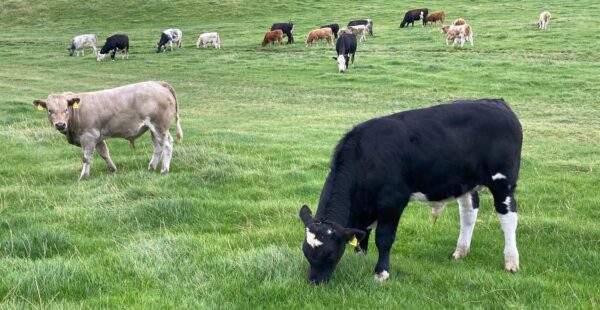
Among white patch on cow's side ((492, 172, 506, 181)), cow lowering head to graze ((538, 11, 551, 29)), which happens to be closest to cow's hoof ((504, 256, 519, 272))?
white patch on cow's side ((492, 172, 506, 181))

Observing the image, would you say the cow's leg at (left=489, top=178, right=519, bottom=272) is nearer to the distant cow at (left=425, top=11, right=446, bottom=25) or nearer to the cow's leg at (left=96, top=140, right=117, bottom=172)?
the cow's leg at (left=96, top=140, right=117, bottom=172)

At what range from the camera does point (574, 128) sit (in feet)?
52.5

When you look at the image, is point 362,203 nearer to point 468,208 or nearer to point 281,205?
point 468,208

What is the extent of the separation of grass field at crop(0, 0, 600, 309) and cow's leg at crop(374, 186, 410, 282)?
0.26 meters

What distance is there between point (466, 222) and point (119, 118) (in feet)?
22.9

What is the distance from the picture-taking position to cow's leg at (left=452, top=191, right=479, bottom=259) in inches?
250

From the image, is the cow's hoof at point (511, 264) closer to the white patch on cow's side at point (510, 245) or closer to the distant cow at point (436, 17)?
the white patch on cow's side at point (510, 245)

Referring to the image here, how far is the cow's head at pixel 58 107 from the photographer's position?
993 cm

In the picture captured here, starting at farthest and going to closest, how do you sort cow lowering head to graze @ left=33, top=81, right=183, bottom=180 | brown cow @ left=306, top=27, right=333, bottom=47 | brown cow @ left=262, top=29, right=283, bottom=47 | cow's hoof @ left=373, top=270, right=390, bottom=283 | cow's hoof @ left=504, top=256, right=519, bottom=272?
1. brown cow @ left=306, top=27, right=333, bottom=47
2. brown cow @ left=262, top=29, right=283, bottom=47
3. cow lowering head to graze @ left=33, top=81, right=183, bottom=180
4. cow's hoof @ left=504, top=256, right=519, bottom=272
5. cow's hoof @ left=373, top=270, right=390, bottom=283

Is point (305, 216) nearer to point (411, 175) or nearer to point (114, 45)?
point (411, 175)

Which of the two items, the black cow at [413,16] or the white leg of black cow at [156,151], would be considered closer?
the white leg of black cow at [156,151]

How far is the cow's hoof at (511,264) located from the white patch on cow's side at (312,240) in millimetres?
2094

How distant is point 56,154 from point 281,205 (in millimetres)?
6733

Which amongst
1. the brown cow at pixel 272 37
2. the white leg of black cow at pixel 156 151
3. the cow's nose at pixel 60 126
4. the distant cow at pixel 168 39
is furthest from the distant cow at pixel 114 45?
the cow's nose at pixel 60 126
